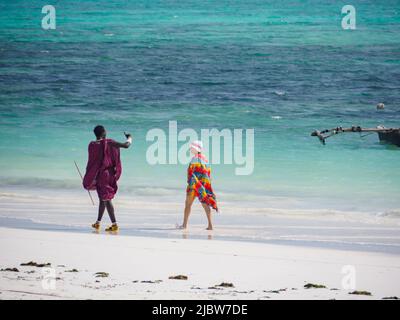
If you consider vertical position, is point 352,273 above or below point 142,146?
below

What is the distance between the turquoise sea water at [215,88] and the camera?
19828mm

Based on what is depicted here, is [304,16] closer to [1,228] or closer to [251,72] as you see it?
[251,72]

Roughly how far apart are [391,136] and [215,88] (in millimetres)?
9989

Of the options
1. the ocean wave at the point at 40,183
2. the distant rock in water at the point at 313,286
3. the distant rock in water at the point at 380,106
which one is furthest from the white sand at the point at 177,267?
the distant rock in water at the point at 380,106

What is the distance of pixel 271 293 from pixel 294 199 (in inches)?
334

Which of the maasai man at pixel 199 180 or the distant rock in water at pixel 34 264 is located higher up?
the maasai man at pixel 199 180

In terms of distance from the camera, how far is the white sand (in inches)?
352

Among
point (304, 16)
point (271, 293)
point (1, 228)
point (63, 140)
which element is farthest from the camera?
point (304, 16)

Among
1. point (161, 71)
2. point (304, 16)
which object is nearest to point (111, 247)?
point (161, 71)

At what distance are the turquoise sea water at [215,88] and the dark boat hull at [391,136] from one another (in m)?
0.21

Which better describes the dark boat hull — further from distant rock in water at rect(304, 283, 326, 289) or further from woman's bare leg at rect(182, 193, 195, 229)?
distant rock in water at rect(304, 283, 326, 289)

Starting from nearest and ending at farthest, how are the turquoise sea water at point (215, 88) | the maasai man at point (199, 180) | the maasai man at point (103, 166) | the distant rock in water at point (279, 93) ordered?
1. the maasai man at point (103, 166)
2. the maasai man at point (199, 180)
3. the turquoise sea water at point (215, 88)
4. the distant rock in water at point (279, 93)

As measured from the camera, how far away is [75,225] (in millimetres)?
13453

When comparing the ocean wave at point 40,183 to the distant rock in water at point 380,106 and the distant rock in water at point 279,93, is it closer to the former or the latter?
the distant rock in water at point 380,106
